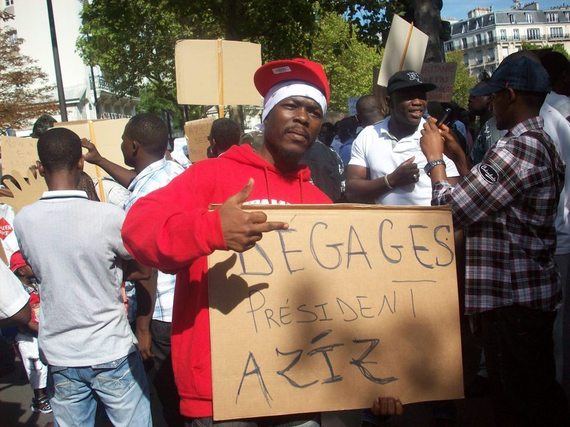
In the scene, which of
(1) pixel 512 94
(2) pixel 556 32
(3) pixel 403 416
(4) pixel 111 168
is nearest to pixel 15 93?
(4) pixel 111 168

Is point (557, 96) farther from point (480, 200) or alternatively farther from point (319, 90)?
point (319, 90)

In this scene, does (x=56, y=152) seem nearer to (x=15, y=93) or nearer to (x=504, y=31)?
(x=15, y=93)

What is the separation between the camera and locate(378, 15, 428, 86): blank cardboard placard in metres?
5.06

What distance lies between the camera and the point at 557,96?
4.64m

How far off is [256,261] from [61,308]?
4.38ft

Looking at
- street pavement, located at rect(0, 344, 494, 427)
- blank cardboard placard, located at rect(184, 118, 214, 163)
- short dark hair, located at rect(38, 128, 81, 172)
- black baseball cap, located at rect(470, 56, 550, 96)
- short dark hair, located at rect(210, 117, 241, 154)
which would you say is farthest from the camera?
blank cardboard placard, located at rect(184, 118, 214, 163)

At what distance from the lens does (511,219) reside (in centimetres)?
286

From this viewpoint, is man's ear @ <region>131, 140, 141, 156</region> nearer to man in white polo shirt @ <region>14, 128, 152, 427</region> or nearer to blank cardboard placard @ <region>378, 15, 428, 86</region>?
man in white polo shirt @ <region>14, 128, 152, 427</region>

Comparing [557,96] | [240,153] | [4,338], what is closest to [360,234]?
[240,153]

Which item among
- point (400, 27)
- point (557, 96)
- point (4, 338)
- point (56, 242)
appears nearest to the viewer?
point (56, 242)

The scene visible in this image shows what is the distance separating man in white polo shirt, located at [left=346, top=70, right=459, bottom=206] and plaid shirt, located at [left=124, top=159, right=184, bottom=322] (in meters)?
1.16

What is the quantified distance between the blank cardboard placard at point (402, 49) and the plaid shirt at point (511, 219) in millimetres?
2299

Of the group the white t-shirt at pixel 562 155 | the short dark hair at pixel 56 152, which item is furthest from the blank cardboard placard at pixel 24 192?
the white t-shirt at pixel 562 155

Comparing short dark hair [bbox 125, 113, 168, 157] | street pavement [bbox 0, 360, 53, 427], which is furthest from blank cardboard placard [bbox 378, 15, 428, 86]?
street pavement [bbox 0, 360, 53, 427]
